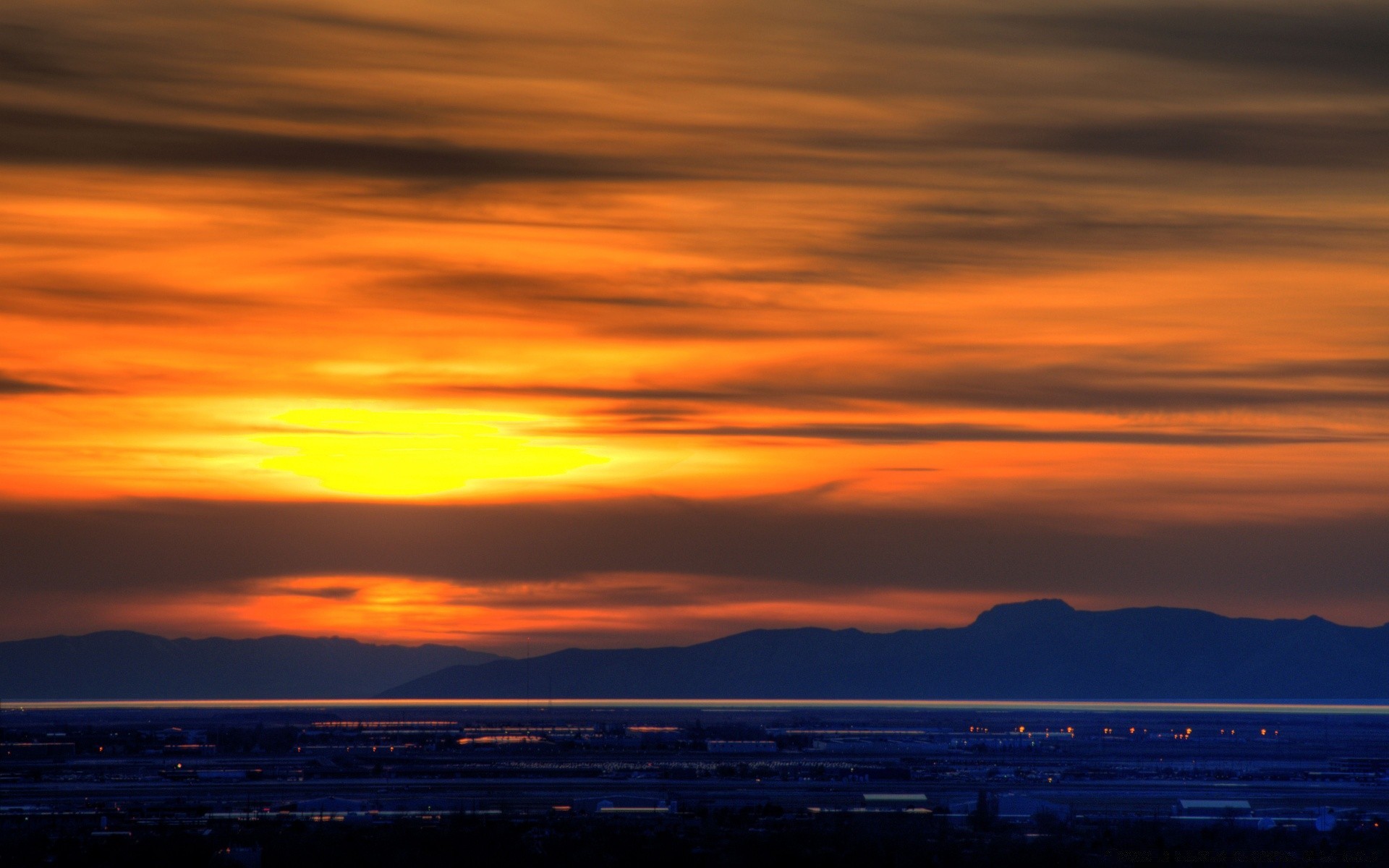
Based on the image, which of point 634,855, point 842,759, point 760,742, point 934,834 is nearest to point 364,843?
point 634,855

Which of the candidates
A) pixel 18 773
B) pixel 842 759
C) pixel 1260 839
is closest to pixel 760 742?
pixel 842 759

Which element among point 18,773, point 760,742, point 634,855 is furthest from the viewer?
point 760,742

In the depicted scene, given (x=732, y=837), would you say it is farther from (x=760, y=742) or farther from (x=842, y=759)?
(x=760, y=742)

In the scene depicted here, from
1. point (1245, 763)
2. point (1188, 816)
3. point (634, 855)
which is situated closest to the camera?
point (634, 855)

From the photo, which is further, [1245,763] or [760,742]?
[760,742]

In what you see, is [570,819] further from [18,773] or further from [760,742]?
[760,742]

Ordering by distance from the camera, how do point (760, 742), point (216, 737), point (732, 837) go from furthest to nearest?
1. point (216, 737)
2. point (760, 742)
3. point (732, 837)
